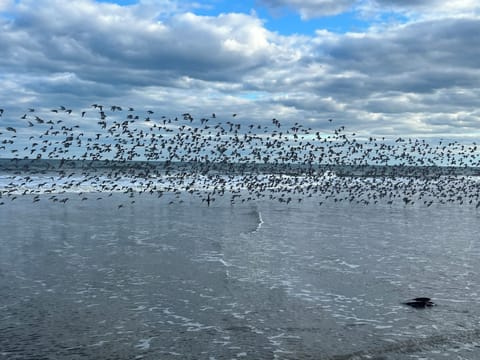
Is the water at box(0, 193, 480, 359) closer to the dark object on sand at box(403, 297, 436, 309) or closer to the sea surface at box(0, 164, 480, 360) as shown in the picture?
the sea surface at box(0, 164, 480, 360)

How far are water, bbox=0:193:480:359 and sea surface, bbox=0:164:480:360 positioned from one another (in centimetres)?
6

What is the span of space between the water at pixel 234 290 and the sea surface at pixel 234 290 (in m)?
0.06

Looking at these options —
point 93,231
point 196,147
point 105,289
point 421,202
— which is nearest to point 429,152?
point 421,202

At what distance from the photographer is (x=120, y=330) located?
A: 14.1m

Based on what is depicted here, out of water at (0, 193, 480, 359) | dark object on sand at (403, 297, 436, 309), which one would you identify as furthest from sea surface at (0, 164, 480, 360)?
dark object on sand at (403, 297, 436, 309)

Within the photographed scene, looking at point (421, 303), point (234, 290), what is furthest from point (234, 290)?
point (421, 303)

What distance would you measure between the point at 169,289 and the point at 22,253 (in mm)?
9377

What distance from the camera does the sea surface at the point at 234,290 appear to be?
13.1 metres

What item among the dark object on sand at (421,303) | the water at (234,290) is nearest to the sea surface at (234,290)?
the water at (234,290)

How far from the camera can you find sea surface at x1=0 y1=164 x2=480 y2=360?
1314 centimetres

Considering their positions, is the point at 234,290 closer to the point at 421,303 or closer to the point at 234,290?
the point at 234,290

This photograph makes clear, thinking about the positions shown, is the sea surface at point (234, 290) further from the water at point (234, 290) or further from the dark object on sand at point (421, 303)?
Answer: the dark object on sand at point (421, 303)

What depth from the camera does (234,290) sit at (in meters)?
18.4

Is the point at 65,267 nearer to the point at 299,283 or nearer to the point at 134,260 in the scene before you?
the point at 134,260
